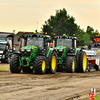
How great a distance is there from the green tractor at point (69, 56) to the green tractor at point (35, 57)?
124cm

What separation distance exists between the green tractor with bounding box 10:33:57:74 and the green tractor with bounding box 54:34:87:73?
1239mm

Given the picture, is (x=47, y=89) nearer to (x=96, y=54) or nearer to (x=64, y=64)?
(x=64, y=64)

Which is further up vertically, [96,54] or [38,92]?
[96,54]

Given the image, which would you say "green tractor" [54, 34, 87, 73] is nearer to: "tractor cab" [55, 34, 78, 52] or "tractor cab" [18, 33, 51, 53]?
"tractor cab" [55, 34, 78, 52]

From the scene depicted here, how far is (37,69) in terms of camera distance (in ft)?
61.9

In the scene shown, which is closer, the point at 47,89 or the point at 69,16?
the point at 47,89

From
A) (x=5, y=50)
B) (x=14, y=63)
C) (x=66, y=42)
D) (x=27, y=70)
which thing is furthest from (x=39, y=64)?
(x=5, y=50)

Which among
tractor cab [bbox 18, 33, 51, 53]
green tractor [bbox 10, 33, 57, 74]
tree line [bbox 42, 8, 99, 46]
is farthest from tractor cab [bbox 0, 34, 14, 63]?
tree line [bbox 42, 8, 99, 46]

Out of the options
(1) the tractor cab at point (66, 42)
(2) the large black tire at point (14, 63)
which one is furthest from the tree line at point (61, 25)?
(2) the large black tire at point (14, 63)

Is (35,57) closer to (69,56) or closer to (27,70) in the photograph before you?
(27,70)

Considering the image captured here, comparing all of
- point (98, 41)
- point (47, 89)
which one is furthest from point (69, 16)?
point (47, 89)

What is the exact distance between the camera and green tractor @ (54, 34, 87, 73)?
21.5 m

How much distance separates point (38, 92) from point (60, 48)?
35.7 feet

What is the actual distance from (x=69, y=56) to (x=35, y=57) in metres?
2.89
